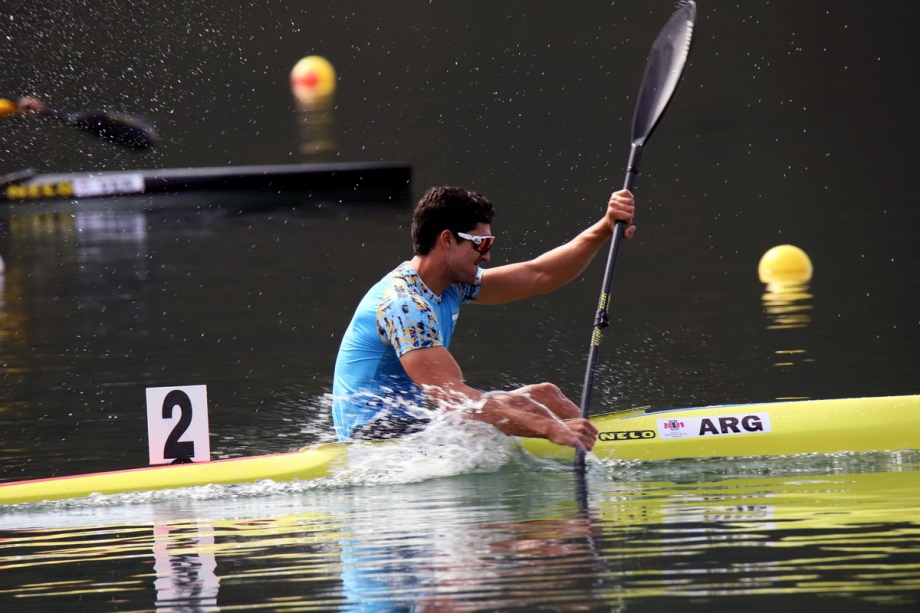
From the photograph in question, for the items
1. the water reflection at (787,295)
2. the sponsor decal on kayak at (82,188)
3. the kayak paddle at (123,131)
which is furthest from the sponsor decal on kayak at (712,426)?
the sponsor decal on kayak at (82,188)

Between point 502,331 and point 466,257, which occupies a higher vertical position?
point 502,331

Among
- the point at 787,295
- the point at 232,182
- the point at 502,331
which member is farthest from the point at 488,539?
the point at 232,182

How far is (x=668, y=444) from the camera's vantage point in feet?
16.0

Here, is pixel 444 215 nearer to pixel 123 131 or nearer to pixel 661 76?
pixel 661 76

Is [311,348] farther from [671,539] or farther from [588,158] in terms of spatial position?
[588,158]

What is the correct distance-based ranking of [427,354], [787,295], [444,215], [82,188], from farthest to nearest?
[82,188]
[787,295]
[444,215]
[427,354]

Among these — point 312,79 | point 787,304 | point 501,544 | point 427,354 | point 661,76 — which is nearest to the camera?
point 501,544

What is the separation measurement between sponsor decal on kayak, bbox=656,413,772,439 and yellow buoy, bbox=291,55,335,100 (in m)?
21.4

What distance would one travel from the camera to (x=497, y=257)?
1084 cm

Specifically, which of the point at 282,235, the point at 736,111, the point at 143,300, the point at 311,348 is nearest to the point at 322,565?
the point at 311,348

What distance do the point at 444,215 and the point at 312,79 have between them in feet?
71.6

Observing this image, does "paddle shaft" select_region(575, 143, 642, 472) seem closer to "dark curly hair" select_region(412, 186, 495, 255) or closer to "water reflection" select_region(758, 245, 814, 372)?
"dark curly hair" select_region(412, 186, 495, 255)

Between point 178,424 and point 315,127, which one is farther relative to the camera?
point 315,127

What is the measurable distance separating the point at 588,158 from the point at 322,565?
13704mm
